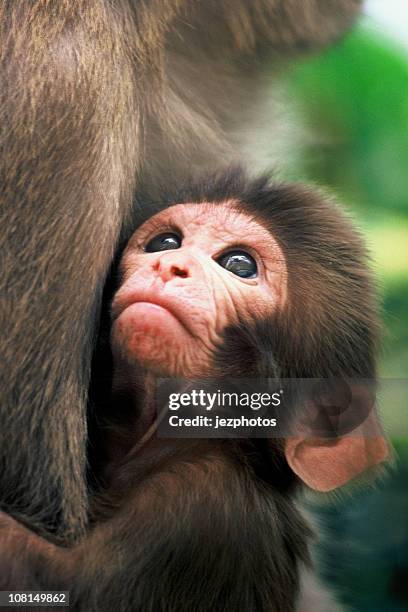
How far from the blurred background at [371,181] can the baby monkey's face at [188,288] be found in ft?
0.53

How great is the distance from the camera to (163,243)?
6.51 feet

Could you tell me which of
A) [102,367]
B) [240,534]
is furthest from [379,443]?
[102,367]

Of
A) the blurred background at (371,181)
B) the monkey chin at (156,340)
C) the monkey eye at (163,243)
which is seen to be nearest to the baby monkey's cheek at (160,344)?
the monkey chin at (156,340)

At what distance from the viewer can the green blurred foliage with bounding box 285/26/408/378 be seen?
1.96m

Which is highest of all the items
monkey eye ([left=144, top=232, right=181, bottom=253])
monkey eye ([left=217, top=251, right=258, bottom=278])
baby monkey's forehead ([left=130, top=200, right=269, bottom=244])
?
baby monkey's forehead ([left=130, top=200, right=269, bottom=244])

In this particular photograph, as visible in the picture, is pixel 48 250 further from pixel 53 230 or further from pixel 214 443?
pixel 214 443

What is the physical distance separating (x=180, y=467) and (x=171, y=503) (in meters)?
0.06

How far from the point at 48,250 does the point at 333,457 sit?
1.86 ft

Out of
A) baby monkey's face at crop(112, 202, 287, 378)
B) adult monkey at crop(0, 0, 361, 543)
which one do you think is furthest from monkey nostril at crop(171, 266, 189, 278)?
adult monkey at crop(0, 0, 361, 543)

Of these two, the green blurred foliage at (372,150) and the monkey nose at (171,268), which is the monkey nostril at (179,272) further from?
the green blurred foliage at (372,150)

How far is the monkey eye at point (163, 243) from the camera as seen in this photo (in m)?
1.97

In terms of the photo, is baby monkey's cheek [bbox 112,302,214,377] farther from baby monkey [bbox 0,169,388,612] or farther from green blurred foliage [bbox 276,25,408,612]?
green blurred foliage [bbox 276,25,408,612]

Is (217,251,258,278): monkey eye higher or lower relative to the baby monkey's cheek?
higher
